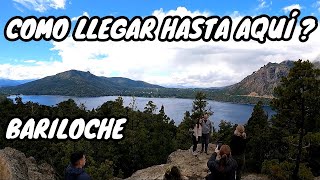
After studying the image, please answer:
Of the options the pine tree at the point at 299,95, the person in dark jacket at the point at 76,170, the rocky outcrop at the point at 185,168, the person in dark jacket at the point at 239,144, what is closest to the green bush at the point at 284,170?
the pine tree at the point at 299,95

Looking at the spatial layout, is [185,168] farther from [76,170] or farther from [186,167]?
[76,170]

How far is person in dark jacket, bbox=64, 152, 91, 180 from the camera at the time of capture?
7.20 metres

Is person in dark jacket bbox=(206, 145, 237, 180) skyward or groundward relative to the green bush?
skyward

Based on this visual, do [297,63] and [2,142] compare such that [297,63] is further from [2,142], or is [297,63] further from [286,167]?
[2,142]

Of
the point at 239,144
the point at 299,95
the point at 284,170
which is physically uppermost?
the point at 299,95

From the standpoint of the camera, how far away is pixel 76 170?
726 centimetres

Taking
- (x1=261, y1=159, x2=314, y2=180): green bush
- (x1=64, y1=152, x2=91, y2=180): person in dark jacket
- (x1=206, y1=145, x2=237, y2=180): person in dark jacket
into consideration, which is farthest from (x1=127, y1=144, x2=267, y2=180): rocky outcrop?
(x1=64, y1=152, x2=91, y2=180): person in dark jacket

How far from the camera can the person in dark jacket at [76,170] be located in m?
7.20

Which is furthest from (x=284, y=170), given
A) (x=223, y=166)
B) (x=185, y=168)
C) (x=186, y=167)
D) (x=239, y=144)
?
(x=223, y=166)

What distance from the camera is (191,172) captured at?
18641 millimetres

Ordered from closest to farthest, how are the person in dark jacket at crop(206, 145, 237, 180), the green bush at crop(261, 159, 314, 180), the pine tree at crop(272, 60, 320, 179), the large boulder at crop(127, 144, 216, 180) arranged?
1. the person in dark jacket at crop(206, 145, 237, 180)
2. the large boulder at crop(127, 144, 216, 180)
3. the pine tree at crop(272, 60, 320, 179)
4. the green bush at crop(261, 159, 314, 180)

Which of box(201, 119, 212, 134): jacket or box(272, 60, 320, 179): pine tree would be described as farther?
box(272, 60, 320, 179): pine tree

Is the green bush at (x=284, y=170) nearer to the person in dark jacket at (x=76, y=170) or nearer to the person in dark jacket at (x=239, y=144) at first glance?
the person in dark jacket at (x=239, y=144)

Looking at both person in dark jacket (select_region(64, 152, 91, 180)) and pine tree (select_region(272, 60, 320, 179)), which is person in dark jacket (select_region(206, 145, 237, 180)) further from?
pine tree (select_region(272, 60, 320, 179))
